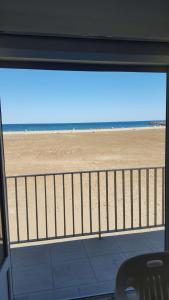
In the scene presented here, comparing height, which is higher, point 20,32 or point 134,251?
point 20,32

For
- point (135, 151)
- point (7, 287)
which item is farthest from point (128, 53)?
point (135, 151)

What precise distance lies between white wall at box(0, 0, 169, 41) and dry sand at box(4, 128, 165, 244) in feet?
3.16

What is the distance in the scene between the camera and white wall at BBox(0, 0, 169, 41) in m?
1.51

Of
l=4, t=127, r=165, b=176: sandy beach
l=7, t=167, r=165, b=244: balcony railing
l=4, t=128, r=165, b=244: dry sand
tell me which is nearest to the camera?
l=7, t=167, r=165, b=244: balcony railing

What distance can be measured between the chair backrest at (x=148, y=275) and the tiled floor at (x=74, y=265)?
3.22 feet

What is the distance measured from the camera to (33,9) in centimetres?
153

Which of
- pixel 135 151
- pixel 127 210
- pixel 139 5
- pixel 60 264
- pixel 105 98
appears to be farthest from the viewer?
pixel 135 151

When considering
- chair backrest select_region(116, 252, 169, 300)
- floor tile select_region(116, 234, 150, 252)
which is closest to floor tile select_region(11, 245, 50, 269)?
floor tile select_region(116, 234, 150, 252)

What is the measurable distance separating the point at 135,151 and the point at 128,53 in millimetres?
6722

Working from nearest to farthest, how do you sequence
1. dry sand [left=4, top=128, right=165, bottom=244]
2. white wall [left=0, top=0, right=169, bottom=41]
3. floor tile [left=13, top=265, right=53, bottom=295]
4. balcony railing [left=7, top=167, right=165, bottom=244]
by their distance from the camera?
white wall [left=0, top=0, right=169, bottom=41] < floor tile [left=13, top=265, right=53, bottom=295] < balcony railing [left=7, top=167, right=165, bottom=244] < dry sand [left=4, top=128, right=165, bottom=244]

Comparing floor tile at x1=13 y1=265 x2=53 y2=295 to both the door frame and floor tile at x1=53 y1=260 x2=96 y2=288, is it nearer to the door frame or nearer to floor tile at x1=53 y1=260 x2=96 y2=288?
floor tile at x1=53 y1=260 x2=96 y2=288

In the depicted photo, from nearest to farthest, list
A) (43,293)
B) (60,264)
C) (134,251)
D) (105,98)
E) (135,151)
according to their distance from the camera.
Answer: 1. (43,293)
2. (60,264)
3. (134,251)
4. (105,98)
5. (135,151)

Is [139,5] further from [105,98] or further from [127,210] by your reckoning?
[105,98]

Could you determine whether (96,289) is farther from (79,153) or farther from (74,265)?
(79,153)
